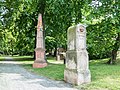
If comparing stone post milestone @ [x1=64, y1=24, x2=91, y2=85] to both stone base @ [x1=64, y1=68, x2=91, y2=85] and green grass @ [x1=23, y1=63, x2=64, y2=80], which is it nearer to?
stone base @ [x1=64, y1=68, x2=91, y2=85]

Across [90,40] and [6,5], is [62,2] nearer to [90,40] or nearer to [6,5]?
[90,40]

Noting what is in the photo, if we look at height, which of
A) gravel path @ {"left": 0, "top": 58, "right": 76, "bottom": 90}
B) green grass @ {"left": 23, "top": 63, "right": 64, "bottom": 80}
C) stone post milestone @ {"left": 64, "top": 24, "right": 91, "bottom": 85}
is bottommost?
gravel path @ {"left": 0, "top": 58, "right": 76, "bottom": 90}

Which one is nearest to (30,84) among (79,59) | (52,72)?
(79,59)

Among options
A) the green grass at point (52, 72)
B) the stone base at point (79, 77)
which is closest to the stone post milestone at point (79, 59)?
the stone base at point (79, 77)

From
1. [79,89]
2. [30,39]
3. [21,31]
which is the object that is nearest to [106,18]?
[79,89]

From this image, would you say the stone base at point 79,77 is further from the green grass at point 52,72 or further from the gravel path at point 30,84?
the green grass at point 52,72

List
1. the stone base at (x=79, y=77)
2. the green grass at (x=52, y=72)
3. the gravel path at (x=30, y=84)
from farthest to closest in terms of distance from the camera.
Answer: the green grass at (x=52, y=72), the stone base at (x=79, y=77), the gravel path at (x=30, y=84)

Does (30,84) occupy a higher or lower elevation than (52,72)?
lower

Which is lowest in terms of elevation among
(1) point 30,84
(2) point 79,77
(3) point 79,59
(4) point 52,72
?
(1) point 30,84

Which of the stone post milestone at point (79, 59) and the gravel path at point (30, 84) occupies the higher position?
the stone post milestone at point (79, 59)

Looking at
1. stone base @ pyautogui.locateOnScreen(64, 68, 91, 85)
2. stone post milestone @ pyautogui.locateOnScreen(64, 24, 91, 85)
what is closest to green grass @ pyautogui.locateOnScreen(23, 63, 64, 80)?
stone base @ pyautogui.locateOnScreen(64, 68, 91, 85)

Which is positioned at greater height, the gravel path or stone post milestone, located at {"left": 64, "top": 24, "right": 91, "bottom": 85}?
stone post milestone, located at {"left": 64, "top": 24, "right": 91, "bottom": 85}

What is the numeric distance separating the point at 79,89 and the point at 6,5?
1686cm

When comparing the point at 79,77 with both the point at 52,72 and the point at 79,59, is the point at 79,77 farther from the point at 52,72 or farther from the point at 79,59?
the point at 52,72
